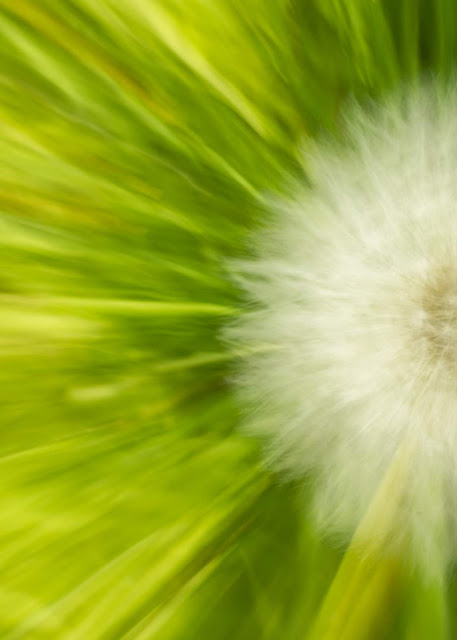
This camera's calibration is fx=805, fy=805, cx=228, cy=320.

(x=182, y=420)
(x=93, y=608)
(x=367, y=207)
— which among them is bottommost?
(x=93, y=608)

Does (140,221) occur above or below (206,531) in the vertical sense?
above

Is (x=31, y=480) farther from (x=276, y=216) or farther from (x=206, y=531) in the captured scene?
(x=276, y=216)

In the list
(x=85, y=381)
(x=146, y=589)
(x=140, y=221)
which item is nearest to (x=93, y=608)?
(x=146, y=589)
